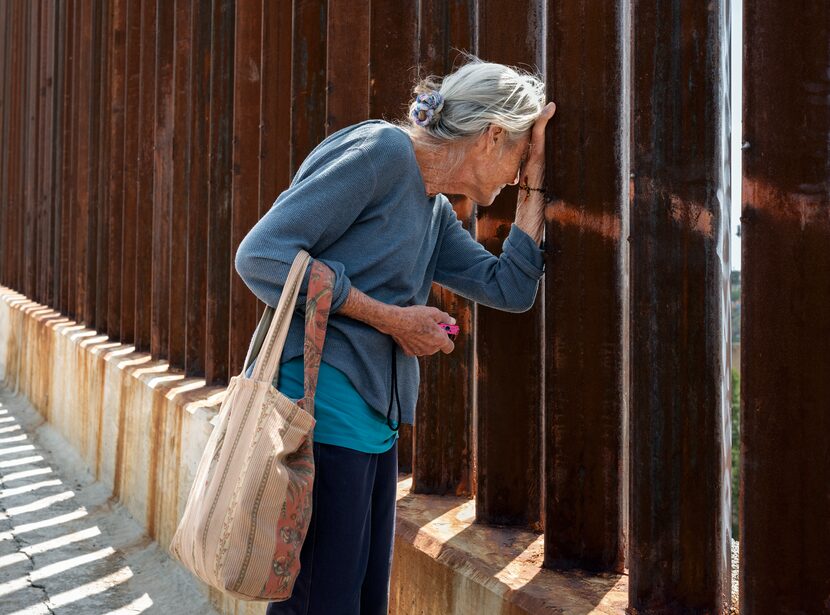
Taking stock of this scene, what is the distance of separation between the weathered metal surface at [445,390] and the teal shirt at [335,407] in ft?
3.25

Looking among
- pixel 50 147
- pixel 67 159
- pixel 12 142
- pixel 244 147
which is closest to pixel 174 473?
pixel 244 147

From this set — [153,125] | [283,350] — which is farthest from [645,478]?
[153,125]

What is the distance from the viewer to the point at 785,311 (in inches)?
70.7

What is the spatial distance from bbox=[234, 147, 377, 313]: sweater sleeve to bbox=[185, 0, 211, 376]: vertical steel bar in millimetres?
3243

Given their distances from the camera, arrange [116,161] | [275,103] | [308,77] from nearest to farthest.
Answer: [308,77] < [275,103] < [116,161]

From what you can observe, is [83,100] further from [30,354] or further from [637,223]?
[637,223]

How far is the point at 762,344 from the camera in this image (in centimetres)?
183

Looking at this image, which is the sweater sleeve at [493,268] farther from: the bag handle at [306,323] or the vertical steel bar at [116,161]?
the vertical steel bar at [116,161]

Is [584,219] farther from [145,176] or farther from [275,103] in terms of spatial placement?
[145,176]

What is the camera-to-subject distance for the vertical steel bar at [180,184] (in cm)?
553

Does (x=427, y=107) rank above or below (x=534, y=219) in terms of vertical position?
above

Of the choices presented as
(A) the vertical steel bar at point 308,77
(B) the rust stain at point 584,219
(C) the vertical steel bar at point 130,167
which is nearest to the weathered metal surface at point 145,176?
(C) the vertical steel bar at point 130,167

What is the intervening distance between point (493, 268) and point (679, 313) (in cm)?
55

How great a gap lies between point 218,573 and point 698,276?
116cm
